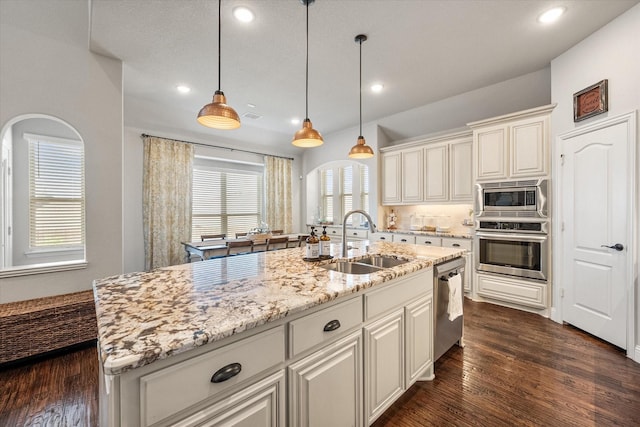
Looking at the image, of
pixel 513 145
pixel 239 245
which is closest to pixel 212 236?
pixel 239 245

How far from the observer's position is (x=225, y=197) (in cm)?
593

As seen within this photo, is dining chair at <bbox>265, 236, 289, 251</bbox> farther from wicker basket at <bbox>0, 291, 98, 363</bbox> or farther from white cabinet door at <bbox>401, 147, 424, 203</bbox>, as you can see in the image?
wicker basket at <bbox>0, 291, 98, 363</bbox>

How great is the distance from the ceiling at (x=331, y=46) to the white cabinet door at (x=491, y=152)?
0.68 m

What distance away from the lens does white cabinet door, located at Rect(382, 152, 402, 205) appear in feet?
16.9

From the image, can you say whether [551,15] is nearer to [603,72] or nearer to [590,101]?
[603,72]

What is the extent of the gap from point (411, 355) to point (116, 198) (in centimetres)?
336

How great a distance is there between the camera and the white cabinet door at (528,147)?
3.30 meters

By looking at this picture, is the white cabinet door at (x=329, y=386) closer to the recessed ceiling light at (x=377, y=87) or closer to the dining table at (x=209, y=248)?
the dining table at (x=209, y=248)

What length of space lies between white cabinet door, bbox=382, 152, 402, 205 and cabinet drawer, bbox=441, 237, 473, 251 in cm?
122

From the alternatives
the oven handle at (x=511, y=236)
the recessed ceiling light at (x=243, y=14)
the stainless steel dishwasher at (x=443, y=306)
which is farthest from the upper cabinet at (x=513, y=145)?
the recessed ceiling light at (x=243, y=14)

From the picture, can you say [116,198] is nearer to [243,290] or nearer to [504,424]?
[243,290]

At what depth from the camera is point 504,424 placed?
5.54 ft

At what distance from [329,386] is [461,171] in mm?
4021

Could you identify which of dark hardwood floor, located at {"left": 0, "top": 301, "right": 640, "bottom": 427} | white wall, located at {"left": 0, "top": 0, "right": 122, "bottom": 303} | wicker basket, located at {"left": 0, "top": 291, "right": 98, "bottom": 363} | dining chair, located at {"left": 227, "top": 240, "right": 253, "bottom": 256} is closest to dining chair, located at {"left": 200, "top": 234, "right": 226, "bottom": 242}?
dining chair, located at {"left": 227, "top": 240, "right": 253, "bottom": 256}
